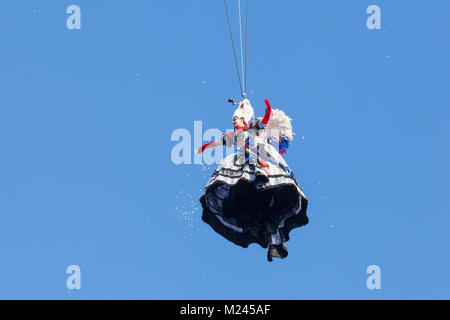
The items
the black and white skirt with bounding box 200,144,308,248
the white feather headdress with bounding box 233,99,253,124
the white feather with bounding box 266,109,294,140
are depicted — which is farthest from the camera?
the white feather with bounding box 266,109,294,140

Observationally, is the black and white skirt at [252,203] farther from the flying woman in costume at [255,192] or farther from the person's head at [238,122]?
the person's head at [238,122]

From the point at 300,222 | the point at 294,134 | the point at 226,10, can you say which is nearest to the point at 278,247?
the point at 300,222

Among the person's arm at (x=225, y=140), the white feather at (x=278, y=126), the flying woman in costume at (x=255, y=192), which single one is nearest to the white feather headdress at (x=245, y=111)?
the flying woman in costume at (x=255, y=192)

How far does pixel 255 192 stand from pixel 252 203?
0.86 ft

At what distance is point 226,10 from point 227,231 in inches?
170

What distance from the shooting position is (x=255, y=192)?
83.9 ft

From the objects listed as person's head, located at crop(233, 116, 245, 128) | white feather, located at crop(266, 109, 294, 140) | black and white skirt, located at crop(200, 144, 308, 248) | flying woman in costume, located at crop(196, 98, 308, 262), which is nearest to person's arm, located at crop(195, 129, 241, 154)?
flying woman in costume, located at crop(196, 98, 308, 262)

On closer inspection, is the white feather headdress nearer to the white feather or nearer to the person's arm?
the person's arm

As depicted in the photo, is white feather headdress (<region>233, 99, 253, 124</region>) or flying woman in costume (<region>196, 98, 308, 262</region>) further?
white feather headdress (<region>233, 99, 253, 124</region>)

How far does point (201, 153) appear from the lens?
25.9 m

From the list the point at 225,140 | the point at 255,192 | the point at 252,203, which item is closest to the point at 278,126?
the point at 225,140

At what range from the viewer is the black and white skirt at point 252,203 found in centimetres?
2509

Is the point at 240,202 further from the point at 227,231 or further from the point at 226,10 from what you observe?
the point at 226,10

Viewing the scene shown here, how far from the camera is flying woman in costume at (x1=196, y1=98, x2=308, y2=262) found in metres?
25.1
